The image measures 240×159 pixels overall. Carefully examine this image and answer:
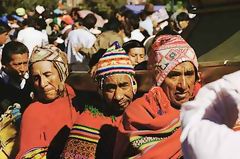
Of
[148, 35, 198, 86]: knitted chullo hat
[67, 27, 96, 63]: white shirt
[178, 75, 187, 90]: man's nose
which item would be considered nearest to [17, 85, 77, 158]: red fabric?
[148, 35, 198, 86]: knitted chullo hat

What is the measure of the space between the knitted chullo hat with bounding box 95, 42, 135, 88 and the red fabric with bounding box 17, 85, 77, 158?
0.51 metres

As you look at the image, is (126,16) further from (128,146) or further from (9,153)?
(128,146)

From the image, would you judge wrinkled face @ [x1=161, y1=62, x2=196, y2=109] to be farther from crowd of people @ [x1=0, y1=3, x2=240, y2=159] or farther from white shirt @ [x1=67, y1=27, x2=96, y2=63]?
white shirt @ [x1=67, y1=27, x2=96, y2=63]

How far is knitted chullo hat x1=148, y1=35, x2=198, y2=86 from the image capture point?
16.2ft

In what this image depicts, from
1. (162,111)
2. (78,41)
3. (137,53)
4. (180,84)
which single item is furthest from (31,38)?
(162,111)

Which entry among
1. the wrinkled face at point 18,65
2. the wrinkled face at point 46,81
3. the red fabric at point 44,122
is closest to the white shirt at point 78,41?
the wrinkled face at point 18,65

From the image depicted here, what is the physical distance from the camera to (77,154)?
206 inches

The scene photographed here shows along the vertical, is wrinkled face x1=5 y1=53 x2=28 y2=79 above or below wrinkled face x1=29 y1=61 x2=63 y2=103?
below

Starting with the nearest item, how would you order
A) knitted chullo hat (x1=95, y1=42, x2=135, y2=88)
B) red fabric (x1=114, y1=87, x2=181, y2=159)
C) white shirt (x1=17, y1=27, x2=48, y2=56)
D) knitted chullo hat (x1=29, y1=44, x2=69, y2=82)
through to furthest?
red fabric (x1=114, y1=87, x2=181, y2=159) < knitted chullo hat (x1=95, y1=42, x2=135, y2=88) < knitted chullo hat (x1=29, y1=44, x2=69, y2=82) < white shirt (x1=17, y1=27, x2=48, y2=56)

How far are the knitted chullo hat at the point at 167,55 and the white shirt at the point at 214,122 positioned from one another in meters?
2.34

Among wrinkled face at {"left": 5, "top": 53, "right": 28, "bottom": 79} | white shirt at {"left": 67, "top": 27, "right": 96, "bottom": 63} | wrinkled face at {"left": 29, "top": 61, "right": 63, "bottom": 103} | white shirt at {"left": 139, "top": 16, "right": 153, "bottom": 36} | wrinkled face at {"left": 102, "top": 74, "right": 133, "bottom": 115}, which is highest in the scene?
wrinkled face at {"left": 102, "top": 74, "right": 133, "bottom": 115}

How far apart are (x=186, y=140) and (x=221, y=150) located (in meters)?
0.16

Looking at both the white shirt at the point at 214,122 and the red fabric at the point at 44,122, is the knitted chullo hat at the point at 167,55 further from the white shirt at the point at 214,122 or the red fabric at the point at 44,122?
the white shirt at the point at 214,122

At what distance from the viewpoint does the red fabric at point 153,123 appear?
4.55m
